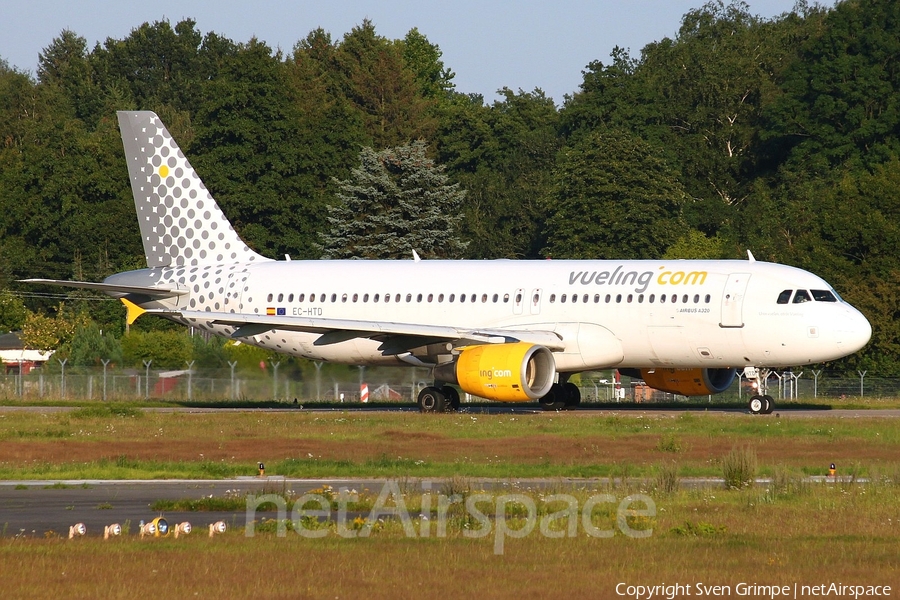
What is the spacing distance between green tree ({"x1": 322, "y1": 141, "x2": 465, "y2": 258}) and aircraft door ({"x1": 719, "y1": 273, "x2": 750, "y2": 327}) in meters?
39.1

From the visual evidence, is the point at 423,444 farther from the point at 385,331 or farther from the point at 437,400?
the point at 437,400

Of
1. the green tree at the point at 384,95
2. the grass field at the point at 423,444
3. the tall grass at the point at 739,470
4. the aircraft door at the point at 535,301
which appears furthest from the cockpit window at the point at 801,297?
the green tree at the point at 384,95

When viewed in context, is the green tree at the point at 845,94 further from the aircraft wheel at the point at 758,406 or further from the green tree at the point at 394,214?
the aircraft wheel at the point at 758,406

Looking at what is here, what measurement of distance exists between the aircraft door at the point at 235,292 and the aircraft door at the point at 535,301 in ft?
27.6

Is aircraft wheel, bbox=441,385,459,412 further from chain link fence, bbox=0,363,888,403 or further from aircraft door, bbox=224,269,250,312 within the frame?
aircraft door, bbox=224,269,250,312

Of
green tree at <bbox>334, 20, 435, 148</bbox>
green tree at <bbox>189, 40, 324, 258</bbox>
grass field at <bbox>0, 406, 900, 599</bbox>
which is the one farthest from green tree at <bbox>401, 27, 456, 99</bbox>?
grass field at <bbox>0, 406, 900, 599</bbox>

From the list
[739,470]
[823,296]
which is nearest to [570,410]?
[823,296]

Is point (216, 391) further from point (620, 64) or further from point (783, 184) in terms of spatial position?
point (620, 64)

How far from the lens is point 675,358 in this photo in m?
33.8

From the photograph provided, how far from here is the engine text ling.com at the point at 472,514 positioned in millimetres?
14789

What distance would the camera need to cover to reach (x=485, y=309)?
118 ft

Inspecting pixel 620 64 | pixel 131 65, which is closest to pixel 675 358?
A: pixel 620 64

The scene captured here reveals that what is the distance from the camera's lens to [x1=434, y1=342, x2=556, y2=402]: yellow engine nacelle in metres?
32.2

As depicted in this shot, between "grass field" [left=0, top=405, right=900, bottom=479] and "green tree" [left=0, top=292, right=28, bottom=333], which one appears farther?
"green tree" [left=0, top=292, right=28, bottom=333]
